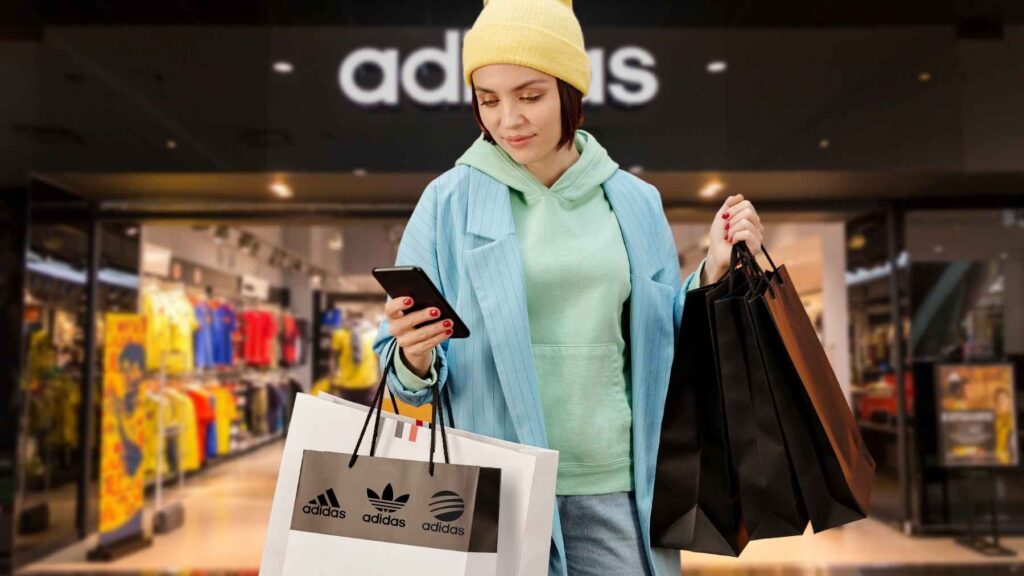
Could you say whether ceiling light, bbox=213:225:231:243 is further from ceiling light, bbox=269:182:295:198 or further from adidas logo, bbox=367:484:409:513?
adidas logo, bbox=367:484:409:513

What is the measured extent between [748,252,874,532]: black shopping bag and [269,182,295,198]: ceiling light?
12.2ft

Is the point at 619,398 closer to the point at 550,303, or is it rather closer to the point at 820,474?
the point at 550,303

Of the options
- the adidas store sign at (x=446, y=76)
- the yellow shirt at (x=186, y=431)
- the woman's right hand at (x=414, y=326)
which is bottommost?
the yellow shirt at (x=186, y=431)

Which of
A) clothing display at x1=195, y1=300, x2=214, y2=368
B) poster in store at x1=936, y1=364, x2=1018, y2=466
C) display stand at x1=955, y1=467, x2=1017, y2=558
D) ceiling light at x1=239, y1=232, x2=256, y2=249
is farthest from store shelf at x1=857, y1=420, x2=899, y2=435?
clothing display at x1=195, y1=300, x2=214, y2=368

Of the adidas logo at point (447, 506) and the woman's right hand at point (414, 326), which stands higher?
the woman's right hand at point (414, 326)

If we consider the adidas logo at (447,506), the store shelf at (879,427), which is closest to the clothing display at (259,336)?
the store shelf at (879,427)

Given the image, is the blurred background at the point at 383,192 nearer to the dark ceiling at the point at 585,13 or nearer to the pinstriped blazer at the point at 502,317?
the dark ceiling at the point at 585,13

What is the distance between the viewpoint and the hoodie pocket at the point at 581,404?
46.4 inches

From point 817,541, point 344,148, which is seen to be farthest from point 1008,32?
point 344,148

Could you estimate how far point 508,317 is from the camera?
1.14 metres

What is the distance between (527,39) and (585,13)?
3.36 m

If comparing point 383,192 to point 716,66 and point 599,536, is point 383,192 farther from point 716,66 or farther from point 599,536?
point 599,536

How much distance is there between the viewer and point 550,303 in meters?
1.20

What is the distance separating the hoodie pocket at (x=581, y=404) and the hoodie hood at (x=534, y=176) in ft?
0.81
